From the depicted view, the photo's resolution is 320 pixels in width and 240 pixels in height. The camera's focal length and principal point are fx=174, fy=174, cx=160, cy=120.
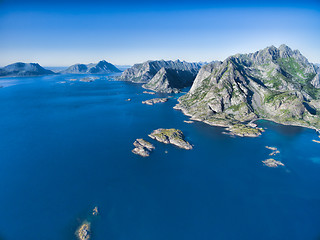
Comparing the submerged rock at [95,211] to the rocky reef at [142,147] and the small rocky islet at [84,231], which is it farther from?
the rocky reef at [142,147]

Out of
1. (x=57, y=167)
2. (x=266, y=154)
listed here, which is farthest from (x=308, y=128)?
(x=57, y=167)

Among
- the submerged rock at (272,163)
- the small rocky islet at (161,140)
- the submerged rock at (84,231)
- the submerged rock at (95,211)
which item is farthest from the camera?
the small rocky islet at (161,140)

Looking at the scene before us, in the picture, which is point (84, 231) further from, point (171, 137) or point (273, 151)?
point (273, 151)

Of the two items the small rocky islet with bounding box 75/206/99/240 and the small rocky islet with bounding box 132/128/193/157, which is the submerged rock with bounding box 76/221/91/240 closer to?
the small rocky islet with bounding box 75/206/99/240

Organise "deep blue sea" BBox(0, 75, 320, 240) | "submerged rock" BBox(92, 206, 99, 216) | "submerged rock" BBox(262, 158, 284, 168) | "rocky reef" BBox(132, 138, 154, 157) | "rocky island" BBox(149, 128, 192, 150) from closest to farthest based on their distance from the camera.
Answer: "deep blue sea" BBox(0, 75, 320, 240), "submerged rock" BBox(92, 206, 99, 216), "submerged rock" BBox(262, 158, 284, 168), "rocky reef" BBox(132, 138, 154, 157), "rocky island" BBox(149, 128, 192, 150)

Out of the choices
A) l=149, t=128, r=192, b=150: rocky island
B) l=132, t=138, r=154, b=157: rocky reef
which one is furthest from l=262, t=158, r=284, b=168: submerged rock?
l=132, t=138, r=154, b=157: rocky reef

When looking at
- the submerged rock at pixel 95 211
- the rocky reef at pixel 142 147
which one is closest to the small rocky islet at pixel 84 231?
the submerged rock at pixel 95 211

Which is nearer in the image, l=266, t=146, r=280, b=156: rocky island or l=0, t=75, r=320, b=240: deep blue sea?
l=0, t=75, r=320, b=240: deep blue sea

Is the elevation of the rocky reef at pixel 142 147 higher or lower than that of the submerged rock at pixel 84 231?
higher
